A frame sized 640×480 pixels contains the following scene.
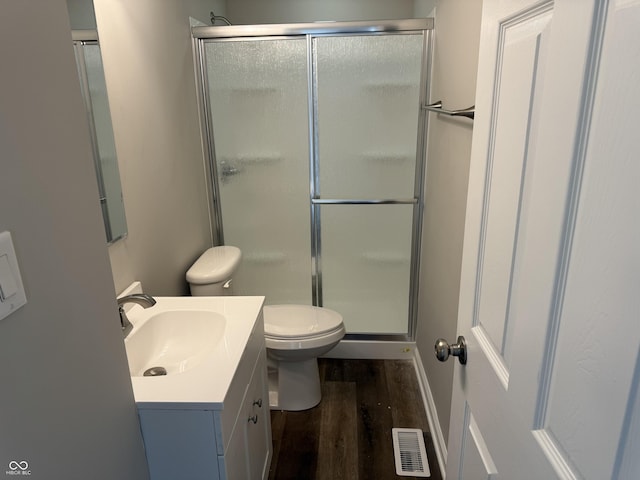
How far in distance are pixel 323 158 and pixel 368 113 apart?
1.15ft

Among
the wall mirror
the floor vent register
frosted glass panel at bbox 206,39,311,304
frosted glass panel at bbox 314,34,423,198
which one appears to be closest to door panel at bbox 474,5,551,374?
the wall mirror

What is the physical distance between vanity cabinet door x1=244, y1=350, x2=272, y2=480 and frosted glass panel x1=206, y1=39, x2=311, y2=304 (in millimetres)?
940

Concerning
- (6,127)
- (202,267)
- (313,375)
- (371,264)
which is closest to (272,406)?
(313,375)

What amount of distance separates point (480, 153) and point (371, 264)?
1839 mm

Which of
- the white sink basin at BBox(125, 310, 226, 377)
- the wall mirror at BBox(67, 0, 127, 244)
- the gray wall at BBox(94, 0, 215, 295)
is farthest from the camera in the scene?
the gray wall at BBox(94, 0, 215, 295)

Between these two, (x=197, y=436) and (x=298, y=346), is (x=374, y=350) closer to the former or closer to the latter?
(x=298, y=346)

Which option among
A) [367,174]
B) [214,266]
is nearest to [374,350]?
[367,174]

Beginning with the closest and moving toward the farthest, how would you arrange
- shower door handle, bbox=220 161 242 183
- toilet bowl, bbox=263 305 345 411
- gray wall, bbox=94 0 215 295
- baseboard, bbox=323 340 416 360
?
gray wall, bbox=94 0 215 295
toilet bowl, bbox=263 305 345 411
shower door handle, bbox=220 161 242 183
baseboard, bbox=323 340 416 360

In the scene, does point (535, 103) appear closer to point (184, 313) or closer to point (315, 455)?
point (184, 313)

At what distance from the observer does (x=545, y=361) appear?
630mm

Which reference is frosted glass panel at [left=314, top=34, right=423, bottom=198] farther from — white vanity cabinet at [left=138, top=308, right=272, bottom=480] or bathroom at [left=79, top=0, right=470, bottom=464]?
white vanity cabinet at [left=138, top=308, right=272, bottom=480]

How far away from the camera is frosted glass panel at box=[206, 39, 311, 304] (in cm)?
238

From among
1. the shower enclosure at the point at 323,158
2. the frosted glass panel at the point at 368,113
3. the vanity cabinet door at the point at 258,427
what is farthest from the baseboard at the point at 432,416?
the frosted glass panel at the point at 368,113

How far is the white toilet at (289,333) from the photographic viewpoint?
6.68 ft
